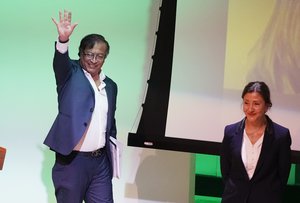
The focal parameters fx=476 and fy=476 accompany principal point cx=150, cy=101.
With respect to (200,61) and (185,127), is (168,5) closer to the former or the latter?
(200,61)

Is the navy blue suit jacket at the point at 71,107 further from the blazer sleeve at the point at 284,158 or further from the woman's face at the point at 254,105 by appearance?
the blazer sleeve at the point at 284,158

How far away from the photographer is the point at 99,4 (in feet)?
11.1

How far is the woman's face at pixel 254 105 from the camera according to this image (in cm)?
230

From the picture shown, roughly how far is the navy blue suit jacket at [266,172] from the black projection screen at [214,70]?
2.12 ft

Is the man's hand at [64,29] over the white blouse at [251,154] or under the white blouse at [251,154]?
over

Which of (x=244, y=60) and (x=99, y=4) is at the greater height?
(x=99, y=4)

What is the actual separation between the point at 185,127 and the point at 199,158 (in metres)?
0.87

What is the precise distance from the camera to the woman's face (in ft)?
7.54

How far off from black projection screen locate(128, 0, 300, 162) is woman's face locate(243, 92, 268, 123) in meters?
0.71

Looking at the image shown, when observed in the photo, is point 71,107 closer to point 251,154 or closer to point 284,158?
point 251,154

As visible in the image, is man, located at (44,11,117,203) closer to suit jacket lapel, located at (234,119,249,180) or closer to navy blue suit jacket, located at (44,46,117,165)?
navy blue suit jacket, located at (44,46,117,165)

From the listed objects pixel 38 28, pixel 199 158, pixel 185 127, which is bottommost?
pixel 199 158

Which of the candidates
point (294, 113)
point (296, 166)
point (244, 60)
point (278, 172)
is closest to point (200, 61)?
point (244, 60)

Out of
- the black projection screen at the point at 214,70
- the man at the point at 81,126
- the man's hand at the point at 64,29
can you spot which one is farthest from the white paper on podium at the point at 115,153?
the man's hand at the point at 64,29
